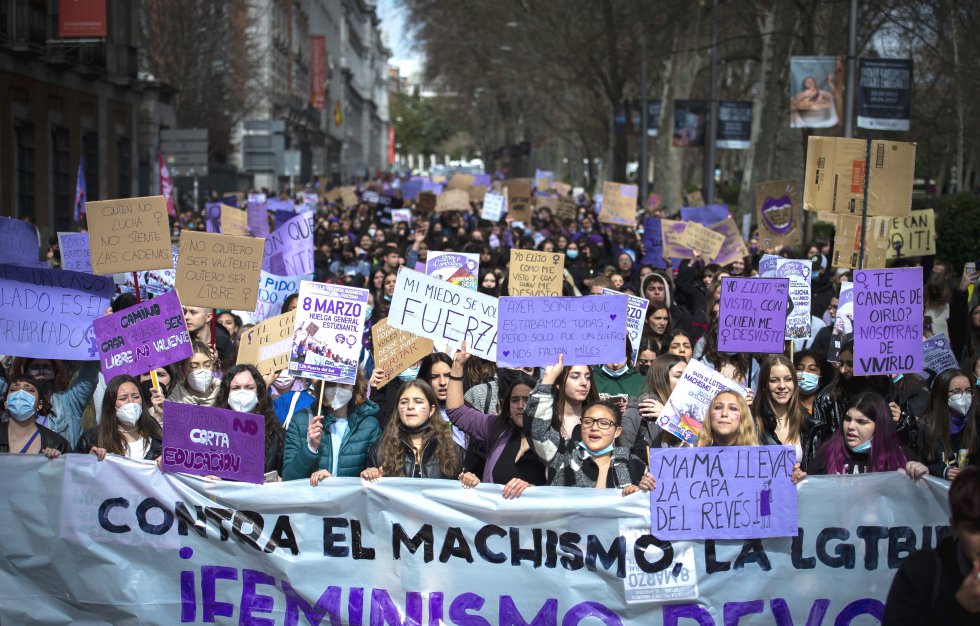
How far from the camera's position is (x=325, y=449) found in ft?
20.9

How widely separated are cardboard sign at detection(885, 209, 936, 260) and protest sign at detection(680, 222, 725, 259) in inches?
112

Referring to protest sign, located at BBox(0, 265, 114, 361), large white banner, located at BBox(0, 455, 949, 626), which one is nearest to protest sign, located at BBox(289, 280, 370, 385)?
large white banner, located at BBox(0, 455, 949, 626)

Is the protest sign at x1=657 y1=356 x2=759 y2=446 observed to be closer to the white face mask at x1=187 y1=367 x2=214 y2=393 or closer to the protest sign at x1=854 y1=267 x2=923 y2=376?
the protest sign at x1=854 y1=267 x2=923 y2=376

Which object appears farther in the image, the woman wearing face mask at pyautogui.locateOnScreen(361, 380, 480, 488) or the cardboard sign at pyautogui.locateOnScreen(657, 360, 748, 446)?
the cardboard sign at pyautogui.locateOnScreen(657, 360, 748, 446)

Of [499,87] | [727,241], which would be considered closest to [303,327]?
[727,241]

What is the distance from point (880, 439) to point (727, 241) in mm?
9283

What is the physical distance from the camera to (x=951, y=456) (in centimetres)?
649

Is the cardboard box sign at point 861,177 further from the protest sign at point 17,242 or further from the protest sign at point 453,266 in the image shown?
the protest sign at point 17,242

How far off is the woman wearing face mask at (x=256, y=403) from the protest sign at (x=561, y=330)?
1.17m

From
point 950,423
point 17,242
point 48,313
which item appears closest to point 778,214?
point 950,423

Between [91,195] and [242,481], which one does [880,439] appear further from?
[91,195]

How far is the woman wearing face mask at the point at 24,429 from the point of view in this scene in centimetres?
653

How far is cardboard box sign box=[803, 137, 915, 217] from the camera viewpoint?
10109 mm

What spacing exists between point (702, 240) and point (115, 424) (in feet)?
30.4
